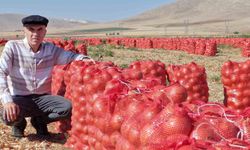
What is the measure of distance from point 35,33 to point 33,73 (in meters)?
0.52

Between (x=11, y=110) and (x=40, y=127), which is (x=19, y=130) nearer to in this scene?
(x=40, y=127)

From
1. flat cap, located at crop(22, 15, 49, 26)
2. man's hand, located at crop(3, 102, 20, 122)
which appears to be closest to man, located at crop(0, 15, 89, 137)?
flat cap, located at crop(22, 15, 49, 26)

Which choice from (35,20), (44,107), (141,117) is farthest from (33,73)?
(141,117)

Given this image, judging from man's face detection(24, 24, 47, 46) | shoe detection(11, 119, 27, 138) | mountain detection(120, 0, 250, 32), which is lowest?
mountain detection(120, 0, 250, 32)

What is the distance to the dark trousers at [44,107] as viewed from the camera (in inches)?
238

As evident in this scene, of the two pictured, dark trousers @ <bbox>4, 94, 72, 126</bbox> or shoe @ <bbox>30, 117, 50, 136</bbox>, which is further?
shoe @ <bbox>30, 117, 50, 136</bbox>

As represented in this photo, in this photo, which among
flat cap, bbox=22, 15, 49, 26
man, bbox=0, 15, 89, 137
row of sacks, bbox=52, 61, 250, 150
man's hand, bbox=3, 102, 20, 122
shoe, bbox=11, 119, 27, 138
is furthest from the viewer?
shoe, bbox=11, 119, 27, 138

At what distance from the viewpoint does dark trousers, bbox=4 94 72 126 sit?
6051mm

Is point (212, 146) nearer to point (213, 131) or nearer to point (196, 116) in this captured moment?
point (213, 131)

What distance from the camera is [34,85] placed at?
20.3ft

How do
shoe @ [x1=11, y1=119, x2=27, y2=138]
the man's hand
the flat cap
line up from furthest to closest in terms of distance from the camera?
shoe @ [x1=11, y1=119, x2=27, y2=138] → the flat cap → the man's hand

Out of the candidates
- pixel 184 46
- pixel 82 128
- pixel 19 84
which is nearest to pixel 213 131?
pixel 82 128

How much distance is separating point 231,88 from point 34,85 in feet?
9.26

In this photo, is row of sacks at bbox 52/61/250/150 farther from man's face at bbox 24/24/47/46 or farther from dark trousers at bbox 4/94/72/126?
man's face at bbox 24/24/47/46
